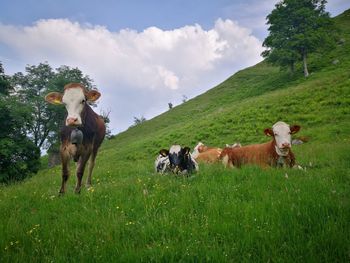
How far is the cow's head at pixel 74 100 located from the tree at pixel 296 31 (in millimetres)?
39642

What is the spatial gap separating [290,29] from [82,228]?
46.2m

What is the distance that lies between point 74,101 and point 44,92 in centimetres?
4638

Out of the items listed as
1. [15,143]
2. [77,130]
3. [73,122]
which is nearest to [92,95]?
[77,130]

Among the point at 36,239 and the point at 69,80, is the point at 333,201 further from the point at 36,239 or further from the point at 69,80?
the point at 69,80

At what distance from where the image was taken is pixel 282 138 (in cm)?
1021

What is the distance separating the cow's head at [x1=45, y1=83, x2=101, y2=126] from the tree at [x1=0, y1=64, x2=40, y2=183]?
16.2 m

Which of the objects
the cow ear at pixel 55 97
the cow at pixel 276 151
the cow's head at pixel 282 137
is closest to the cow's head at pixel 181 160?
the cow at pixel 276 151

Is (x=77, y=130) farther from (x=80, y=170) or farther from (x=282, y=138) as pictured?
(x=282, y=138)

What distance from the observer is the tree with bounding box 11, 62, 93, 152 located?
159ft

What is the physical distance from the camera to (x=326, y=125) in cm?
2127

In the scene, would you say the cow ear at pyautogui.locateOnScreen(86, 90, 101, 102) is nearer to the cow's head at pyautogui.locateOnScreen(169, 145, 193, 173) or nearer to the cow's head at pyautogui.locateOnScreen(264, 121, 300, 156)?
the cow's head at pyautogui.locateOnScreen(169, 145, 193, 173)

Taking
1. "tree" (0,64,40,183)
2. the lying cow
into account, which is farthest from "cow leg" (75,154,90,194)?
"tree" (0,64,40,183)

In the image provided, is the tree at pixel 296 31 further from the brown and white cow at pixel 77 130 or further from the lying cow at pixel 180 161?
the brown and white cow at pixel 77 130

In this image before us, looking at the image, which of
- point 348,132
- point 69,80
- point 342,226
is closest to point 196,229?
point 342,226
